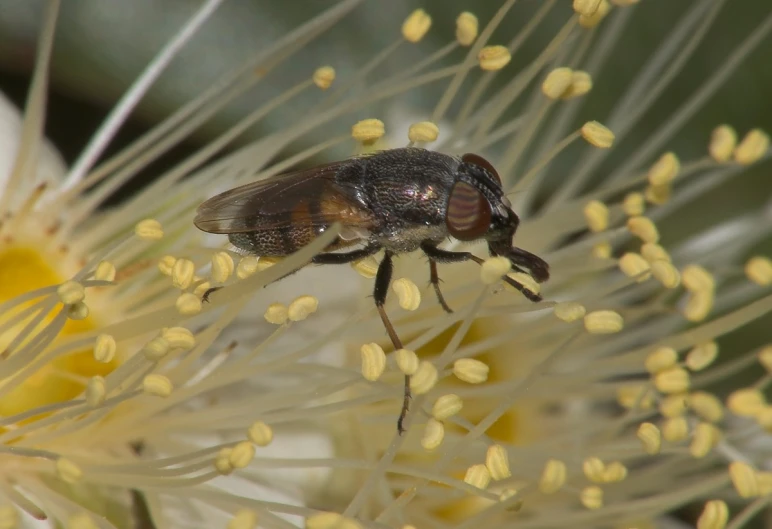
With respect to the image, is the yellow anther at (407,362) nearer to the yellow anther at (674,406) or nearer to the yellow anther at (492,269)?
the yellow anther at (492,269)

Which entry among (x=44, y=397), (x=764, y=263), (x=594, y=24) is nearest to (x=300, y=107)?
(x=594, y=24)

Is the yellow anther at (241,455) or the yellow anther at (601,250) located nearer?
the yellow anther at (241,455)

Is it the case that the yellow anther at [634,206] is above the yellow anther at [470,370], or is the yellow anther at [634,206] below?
above

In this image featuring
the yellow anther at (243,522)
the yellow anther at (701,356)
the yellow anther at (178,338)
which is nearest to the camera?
the yellow anther at (243,522)

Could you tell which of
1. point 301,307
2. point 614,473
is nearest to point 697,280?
point 614,473

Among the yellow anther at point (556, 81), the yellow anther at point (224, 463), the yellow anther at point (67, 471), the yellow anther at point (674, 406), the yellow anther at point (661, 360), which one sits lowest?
the yellow anther at point (67, 471)

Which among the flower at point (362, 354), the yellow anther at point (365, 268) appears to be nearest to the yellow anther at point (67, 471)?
the flower at point (362, 354)

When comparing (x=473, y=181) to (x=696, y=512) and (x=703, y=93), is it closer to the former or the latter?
(x=703, y=93)
